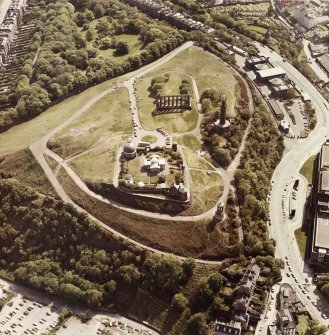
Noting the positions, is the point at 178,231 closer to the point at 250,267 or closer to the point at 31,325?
the point at 250,267

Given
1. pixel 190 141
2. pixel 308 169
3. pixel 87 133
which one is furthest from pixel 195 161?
pixel 308 169

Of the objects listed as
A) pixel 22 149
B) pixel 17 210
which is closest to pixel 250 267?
pixel 17 210

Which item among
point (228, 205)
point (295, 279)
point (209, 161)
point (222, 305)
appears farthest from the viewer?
point (209, 161)

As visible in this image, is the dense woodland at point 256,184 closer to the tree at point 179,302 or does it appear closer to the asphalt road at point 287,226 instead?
the asphalt road at point 287,226

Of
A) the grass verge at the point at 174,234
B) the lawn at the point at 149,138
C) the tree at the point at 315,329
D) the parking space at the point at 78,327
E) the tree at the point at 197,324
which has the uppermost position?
the lawn at the point at 149,138

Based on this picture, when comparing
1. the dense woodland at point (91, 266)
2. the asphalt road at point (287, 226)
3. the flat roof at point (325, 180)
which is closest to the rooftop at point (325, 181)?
the flat roof at point (325, 180)
